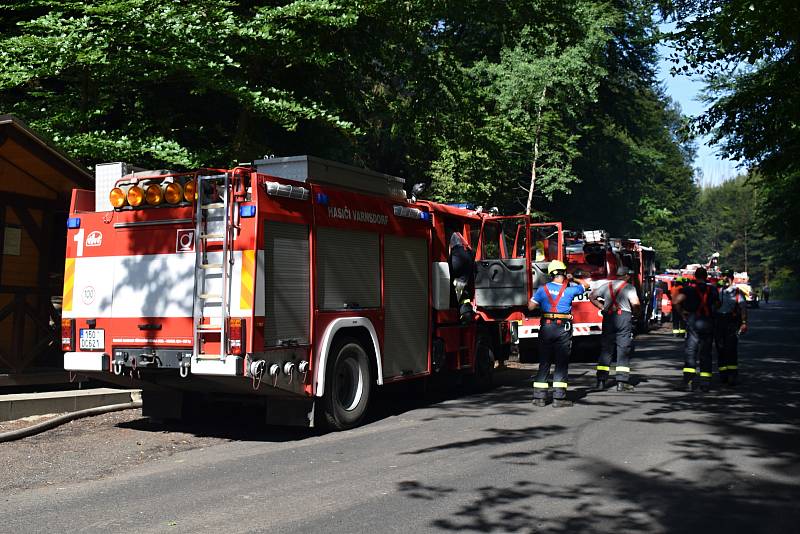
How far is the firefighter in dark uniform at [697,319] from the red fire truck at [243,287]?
5.05 meters

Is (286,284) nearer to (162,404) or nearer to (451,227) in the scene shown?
(162,404)

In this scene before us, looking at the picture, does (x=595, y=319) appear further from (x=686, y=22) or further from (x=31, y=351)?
(x=31, y=351)

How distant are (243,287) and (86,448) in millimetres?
2361

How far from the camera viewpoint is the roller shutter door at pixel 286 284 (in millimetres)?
8766

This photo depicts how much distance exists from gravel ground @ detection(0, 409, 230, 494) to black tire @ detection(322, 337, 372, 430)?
1.23 m

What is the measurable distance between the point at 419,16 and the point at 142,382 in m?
10.4

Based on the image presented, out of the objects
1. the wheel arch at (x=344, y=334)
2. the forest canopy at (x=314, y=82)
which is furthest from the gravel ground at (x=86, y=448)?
the forest canopy at (x=314, y=82)

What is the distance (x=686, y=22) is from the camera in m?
18.1

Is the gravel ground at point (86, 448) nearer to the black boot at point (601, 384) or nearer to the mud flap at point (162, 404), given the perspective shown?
the mud flap at point (162, 404)

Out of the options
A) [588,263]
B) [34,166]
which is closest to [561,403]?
[34,166]

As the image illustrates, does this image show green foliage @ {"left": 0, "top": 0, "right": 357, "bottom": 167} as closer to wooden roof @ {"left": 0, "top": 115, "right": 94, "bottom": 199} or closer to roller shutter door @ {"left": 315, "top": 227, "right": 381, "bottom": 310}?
wooden roof @ {"left": 0, "top": 115, "right": 94, "bottom": 199}

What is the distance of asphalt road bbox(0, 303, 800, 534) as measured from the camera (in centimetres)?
582

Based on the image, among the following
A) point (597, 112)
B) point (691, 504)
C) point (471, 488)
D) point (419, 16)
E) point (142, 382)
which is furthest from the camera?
point (597, 112)

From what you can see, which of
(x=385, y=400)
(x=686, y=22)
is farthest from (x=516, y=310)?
(x=686, y=22)
